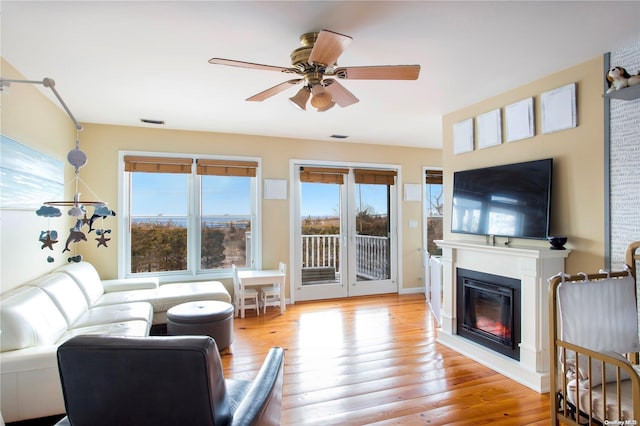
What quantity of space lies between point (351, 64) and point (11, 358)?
3.04 metres

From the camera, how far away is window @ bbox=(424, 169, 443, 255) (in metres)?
6.17

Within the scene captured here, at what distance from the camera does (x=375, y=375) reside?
9.62 feet

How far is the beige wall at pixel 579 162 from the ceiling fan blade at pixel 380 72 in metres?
1.47

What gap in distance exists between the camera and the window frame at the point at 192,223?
459 centimetres

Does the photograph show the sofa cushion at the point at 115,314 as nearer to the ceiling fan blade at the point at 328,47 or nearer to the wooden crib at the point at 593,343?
the ceiling fan blade at the point at 328,47

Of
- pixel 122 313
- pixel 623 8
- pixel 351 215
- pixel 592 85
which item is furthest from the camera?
pixel 351 215

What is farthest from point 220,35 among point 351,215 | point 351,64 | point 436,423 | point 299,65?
point 351,215

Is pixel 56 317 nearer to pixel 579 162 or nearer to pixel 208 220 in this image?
pixel 208 220

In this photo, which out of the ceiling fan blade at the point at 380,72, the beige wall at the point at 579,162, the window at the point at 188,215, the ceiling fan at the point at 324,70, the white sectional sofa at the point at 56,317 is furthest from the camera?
the window at the point at 188,215

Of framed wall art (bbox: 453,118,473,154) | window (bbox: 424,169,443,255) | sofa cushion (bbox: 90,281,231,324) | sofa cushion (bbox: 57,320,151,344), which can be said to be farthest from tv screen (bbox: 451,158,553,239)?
sofa cushion (bbox: 57,320,151,344)

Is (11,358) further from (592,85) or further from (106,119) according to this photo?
(592,85)

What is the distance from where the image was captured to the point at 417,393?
2641 mm

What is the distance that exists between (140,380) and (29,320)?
175 cm

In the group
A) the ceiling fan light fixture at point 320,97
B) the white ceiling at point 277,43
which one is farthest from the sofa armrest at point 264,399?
the white ceiling at point 277,43
